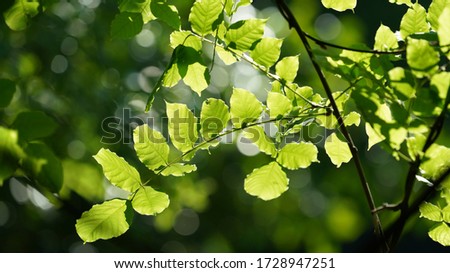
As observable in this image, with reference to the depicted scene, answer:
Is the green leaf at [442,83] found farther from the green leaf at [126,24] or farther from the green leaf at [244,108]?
the green leaf at [126,24]

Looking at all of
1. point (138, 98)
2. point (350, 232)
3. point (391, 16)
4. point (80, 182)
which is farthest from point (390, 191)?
point (80, 182)

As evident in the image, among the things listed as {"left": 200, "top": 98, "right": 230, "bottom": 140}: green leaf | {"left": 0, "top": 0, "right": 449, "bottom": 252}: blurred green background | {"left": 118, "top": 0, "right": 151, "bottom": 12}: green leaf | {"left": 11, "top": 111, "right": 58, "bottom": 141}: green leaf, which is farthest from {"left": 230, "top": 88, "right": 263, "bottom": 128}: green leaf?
{"left": 0, "top": 0, "right": 449, "bottom": 252}: blurred green background

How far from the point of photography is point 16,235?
378 centimetres

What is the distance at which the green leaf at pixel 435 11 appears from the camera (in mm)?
979

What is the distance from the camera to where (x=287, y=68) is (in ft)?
3.38

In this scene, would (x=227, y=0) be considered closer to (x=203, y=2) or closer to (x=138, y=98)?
(x=203, y=2)

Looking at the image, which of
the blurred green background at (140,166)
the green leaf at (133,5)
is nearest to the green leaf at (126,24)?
the green leaf at (133,5)

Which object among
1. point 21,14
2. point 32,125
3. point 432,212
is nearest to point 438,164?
point 432,212

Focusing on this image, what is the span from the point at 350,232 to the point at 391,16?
7.64 feet

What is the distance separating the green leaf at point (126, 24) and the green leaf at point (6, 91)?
10.1 inches

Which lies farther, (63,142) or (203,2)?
(63,142)

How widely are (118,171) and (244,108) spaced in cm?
24

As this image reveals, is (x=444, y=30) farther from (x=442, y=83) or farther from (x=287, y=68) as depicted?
(x=287, y=68)

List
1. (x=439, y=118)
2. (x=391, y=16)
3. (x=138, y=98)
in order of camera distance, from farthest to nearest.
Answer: (x=391, y=16), (x=138, y=98), (x=439, y=118)
